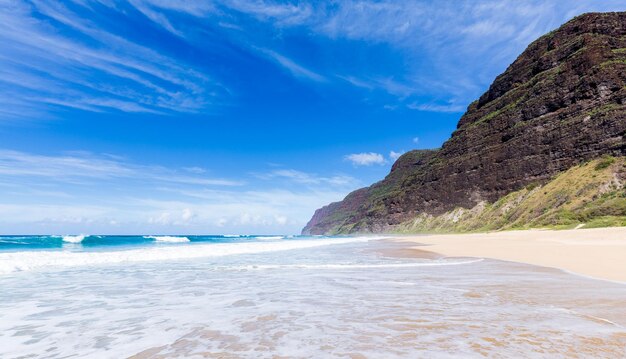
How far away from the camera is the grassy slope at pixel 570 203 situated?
4000 centimetres

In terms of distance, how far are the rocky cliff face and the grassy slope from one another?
4.90m

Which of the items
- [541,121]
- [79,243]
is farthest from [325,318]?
[541,121]

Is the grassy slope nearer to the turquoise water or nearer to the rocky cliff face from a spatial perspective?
the rocky cliff face

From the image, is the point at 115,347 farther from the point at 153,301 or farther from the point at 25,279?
the point at 25,279

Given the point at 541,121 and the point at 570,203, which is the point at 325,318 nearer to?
the point at 570,203

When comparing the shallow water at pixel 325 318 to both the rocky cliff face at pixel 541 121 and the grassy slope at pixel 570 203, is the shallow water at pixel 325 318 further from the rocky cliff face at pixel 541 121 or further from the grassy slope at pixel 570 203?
the rocky cliff face at pixel 541 121

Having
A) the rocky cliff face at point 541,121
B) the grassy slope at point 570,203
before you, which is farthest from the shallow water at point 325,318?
the rocky cliff face at point 541,121

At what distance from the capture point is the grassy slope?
131 ft

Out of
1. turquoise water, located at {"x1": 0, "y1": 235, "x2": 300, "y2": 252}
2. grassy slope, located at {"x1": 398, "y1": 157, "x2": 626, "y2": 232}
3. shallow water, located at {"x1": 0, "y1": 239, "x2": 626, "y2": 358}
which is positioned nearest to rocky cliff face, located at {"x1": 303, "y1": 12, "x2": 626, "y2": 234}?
grassy slope, located at {"x1": 398, "y1": 157, "x2": 626, "y2": 232}

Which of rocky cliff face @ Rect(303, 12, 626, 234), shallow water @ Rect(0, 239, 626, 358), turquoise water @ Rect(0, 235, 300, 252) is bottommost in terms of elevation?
shallow water @ Rect(0, 239, 626, 358)

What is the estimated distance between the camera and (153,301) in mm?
8977

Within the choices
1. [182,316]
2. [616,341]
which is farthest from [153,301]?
[616,341]

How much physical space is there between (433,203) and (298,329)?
105 metres

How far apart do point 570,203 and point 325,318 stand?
53.4 metres
